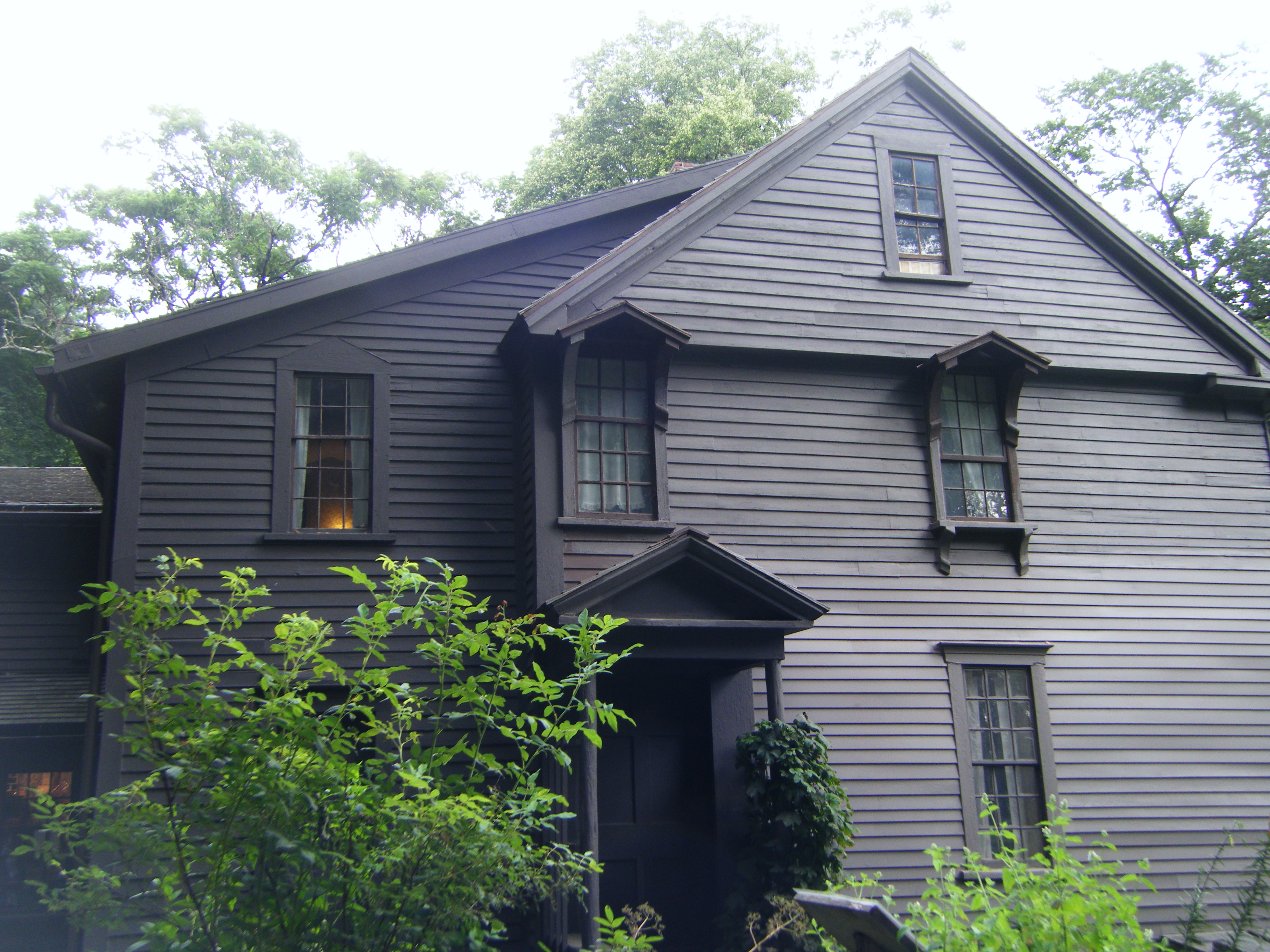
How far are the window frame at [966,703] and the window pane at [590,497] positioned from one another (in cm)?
388

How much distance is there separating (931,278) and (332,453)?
685cm

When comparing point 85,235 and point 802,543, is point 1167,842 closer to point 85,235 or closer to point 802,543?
point 802,543

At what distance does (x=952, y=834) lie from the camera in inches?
399

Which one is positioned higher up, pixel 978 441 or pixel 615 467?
pixel 978 441

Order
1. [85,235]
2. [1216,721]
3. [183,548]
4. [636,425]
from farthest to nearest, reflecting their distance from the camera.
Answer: [85,235]
[1216,721]
[636,425]
[183,548]

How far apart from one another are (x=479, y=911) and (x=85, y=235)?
29.3 meters

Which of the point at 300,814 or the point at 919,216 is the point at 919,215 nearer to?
the point at 919,216

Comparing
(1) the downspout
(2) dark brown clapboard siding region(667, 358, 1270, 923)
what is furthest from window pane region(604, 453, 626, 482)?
(1) the downspout

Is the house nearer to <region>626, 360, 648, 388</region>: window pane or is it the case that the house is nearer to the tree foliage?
<region>626, 360, 648, 388</region>: window pane

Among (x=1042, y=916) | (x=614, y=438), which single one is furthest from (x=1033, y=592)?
(x=1042, y=916)

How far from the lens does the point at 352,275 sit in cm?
1051

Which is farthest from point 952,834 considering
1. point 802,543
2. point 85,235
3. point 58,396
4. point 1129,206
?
point 85,235

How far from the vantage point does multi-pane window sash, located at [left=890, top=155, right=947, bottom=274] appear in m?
11.9

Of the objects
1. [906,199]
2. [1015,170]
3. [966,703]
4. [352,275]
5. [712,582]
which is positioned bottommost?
[966,703]
